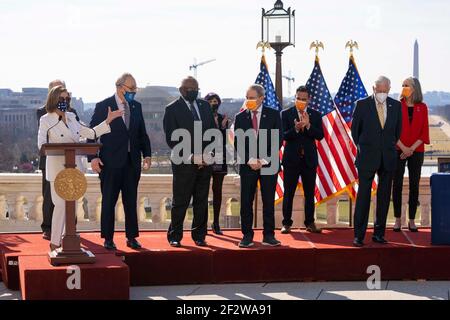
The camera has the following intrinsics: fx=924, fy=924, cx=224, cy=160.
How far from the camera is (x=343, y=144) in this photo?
1276cm

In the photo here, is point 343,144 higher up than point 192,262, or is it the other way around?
point 343,144

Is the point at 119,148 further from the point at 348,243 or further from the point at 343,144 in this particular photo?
the point at 343,144

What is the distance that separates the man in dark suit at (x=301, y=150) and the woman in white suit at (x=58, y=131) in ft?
8.44

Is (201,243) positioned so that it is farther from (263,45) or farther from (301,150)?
(263,45)

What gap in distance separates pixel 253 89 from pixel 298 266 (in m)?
1.91

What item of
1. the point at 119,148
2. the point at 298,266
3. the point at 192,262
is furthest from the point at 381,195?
the point at 119,148

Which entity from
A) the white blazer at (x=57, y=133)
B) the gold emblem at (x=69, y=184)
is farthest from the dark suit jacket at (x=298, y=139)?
the gold emblem at (x=69, y=184)

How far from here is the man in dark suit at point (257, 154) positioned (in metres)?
9.79

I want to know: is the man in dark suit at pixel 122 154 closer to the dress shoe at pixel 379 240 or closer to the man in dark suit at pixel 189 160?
the man in dark suit at pixel 189 160

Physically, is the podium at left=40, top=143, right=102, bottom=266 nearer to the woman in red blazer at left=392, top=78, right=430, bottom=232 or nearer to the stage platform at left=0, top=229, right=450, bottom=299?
the stage platform at left=0, top=229, right=450, bottom=299

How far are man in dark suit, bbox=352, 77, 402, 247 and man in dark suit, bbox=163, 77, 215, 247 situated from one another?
1.61m

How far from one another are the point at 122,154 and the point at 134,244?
0.95 m

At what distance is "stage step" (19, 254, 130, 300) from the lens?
7973 millimetres

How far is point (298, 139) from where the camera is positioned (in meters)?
10.9
